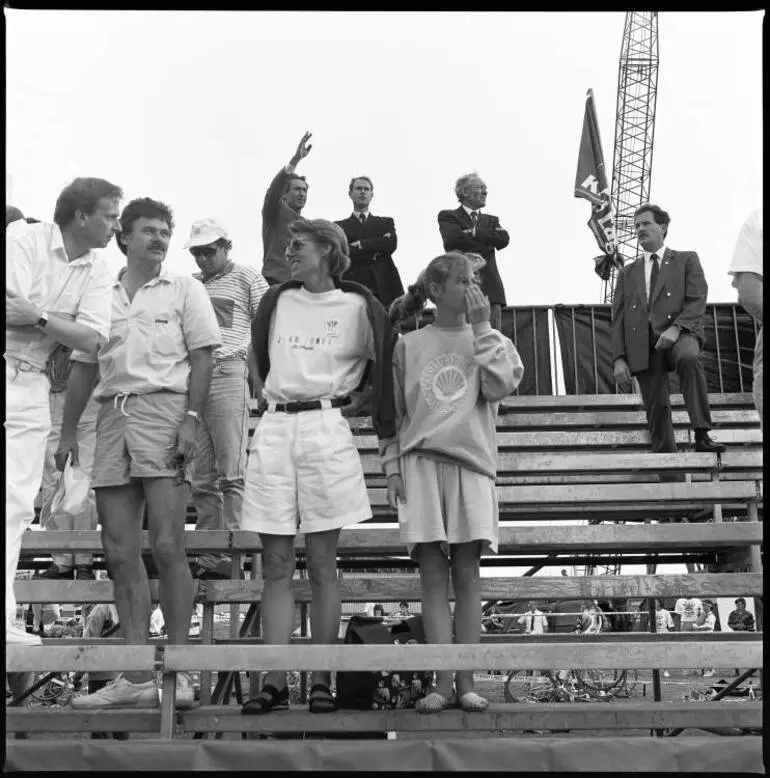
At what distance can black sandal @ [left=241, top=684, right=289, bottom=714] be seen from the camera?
12.3ft

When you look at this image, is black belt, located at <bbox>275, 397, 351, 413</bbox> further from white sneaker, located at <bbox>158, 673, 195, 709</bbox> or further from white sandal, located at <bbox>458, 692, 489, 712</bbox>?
white sandal, located at <bbox>458, 692, 489, 712</bbox>

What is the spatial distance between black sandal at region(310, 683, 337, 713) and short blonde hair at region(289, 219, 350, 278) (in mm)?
1570

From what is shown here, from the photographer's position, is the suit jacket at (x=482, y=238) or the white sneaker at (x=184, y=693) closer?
the white sneaker at (x=184, y=693)

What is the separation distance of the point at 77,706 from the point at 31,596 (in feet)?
3.00

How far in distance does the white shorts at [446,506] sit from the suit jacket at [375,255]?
3538 millimetres

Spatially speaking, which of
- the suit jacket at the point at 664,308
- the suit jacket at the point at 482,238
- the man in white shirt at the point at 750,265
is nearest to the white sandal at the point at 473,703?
the man in white shirt at the point at 750,265

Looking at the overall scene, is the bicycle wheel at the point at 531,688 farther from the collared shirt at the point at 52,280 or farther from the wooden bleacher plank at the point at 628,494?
the collared shirt at the point at 52,280

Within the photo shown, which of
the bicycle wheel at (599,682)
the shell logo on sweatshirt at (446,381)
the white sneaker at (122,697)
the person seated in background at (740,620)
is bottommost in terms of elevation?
the bicycle wheel at (599,682)

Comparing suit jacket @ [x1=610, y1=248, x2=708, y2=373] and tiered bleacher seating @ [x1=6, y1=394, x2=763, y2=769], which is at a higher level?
suit jacket @ [x1=610, y1=248, x2=708, y2=373]

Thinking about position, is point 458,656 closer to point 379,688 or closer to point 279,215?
point 379,688

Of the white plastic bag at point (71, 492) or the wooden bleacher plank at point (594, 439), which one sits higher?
the wooden bleacher plank at point (594, 439)

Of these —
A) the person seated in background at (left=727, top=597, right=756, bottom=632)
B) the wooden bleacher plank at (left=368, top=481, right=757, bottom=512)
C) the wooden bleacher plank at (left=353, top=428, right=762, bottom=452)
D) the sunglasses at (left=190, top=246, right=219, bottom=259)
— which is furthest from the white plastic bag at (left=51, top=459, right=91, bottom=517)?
the person seated in background at (left=727, top=597, right=756, bottom=632)

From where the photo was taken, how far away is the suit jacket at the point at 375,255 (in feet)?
24.5

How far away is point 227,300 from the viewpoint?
5.69 meters
